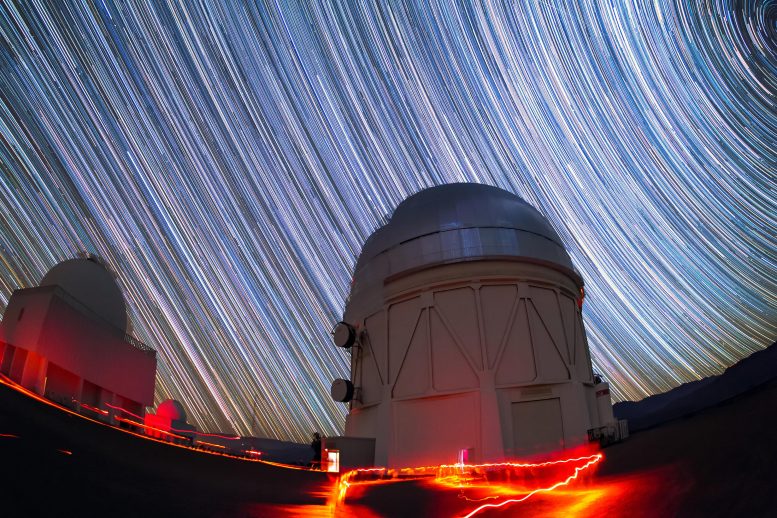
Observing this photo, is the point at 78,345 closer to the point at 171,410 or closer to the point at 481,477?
the point at 171,410

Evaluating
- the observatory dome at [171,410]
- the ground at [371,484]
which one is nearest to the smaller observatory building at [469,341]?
the ground at [371,484]

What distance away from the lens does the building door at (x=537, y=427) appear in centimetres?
1426

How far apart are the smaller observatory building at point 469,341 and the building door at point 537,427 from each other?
0.03 meters

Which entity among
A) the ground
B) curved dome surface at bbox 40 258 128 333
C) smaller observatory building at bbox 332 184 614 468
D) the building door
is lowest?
the ground

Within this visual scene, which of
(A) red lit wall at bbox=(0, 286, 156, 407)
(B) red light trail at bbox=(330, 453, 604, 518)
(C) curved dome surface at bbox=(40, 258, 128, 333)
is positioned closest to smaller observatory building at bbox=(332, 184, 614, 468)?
(B) red light trail at bbox=(330, 453, 604, 518)

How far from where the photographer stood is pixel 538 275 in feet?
54.0

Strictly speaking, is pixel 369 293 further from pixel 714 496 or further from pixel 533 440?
pixel 714 496

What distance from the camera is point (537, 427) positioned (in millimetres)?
14484

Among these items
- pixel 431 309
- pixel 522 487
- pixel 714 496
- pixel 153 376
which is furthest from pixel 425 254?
pixel 153 376

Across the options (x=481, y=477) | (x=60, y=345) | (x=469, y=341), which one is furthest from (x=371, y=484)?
(x=60, y=345)

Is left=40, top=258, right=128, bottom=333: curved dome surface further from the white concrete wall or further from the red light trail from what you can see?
the red light trail

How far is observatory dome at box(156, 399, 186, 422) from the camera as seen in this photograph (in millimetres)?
30281

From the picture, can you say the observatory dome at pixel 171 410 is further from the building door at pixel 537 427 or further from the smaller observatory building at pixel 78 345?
the building door at pixel 537 427

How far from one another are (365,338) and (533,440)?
6.18m
